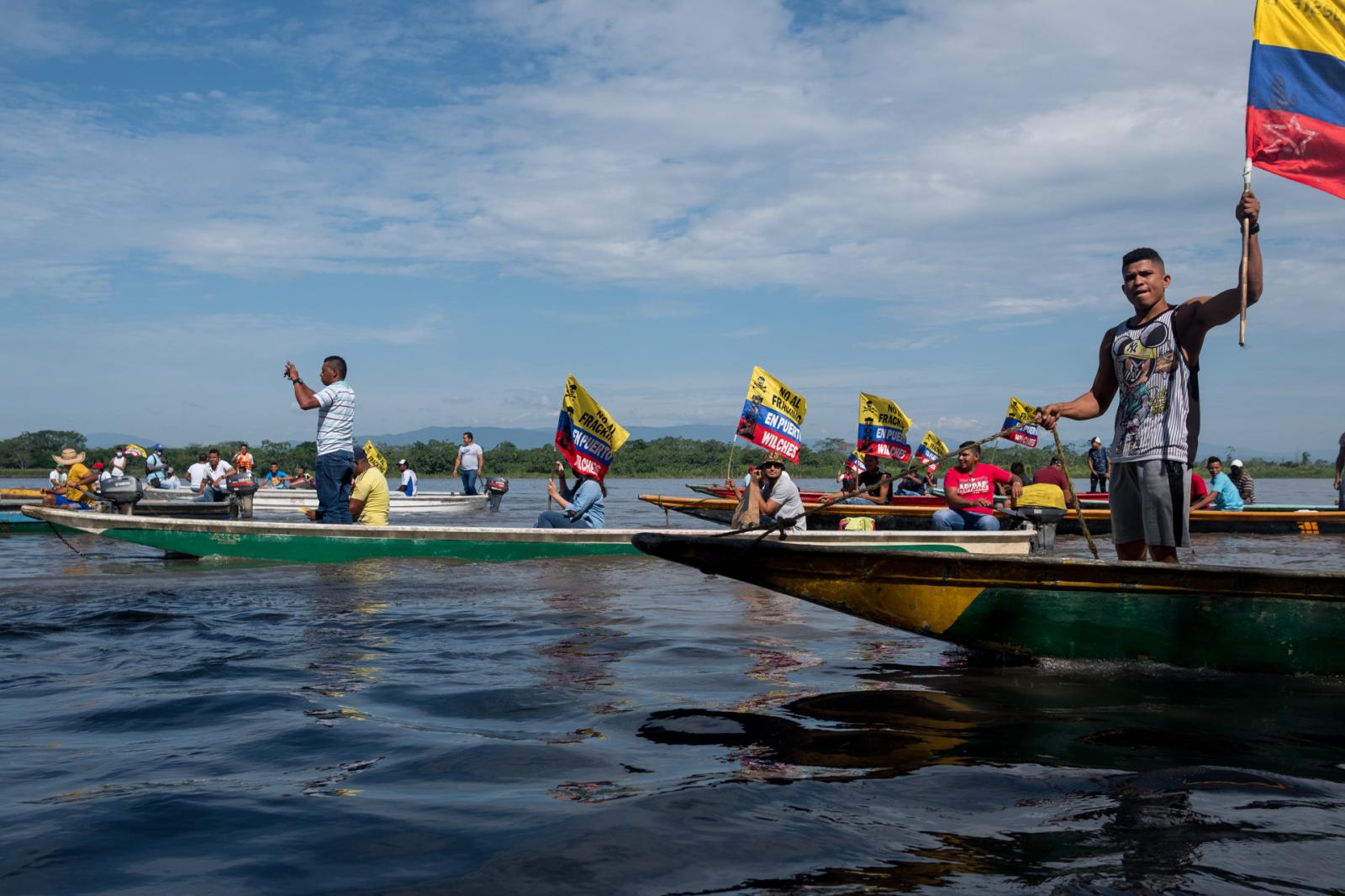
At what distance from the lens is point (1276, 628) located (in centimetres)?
509

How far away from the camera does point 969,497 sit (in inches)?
521

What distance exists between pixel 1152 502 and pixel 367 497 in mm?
9430

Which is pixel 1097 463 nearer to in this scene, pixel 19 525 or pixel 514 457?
pixel 19 525

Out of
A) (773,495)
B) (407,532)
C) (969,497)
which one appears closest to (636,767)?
(773,495)

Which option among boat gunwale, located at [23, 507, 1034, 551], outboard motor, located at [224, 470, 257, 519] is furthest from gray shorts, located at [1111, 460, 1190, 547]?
outboard motor, located at [224, 470, 257, 519]

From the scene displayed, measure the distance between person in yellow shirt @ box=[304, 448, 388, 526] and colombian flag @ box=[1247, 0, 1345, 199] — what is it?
9.67 meters

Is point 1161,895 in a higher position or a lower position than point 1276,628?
lower

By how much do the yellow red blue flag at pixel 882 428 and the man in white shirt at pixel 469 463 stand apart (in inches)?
409

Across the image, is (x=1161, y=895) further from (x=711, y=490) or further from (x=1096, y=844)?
(x=711, y=490)

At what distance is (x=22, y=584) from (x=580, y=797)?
29.1 feet

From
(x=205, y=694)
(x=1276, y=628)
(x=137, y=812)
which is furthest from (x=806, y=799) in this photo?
(x=205, y=694)

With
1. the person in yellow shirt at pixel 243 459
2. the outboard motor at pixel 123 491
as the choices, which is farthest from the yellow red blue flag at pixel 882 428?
the person in yellow shirt at pixel 243 459

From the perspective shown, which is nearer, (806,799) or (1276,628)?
(806,799)

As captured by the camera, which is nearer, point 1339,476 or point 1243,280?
point 1243,280
